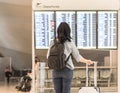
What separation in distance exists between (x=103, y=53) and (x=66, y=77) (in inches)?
93.9

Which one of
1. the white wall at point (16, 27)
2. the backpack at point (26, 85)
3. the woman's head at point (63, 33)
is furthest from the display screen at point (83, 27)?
the white wall at point (16, 27)

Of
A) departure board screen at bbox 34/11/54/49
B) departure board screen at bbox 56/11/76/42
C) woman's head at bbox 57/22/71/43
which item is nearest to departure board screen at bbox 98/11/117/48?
departure board screen at bbox 56/11/76/42

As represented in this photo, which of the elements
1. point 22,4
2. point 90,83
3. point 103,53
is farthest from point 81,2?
point 22,4

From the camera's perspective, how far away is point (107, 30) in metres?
6.00

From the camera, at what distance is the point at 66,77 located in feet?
12.4

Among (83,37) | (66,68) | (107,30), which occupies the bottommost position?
(66,68)

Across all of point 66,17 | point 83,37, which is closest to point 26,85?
point 83,37

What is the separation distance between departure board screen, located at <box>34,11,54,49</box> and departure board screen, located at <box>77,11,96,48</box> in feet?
1.98

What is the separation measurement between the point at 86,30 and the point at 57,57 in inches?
96.2

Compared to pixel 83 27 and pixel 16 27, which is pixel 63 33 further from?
pixel 16 27

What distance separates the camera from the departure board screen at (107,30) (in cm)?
590

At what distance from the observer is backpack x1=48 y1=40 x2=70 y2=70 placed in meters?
3.74

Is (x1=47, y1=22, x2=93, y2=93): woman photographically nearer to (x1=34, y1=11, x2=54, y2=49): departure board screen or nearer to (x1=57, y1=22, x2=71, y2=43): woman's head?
(x1=57, y1=22, x2=71, y2=43): woman's head

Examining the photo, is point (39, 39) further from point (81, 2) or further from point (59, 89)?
point (59, 89)
